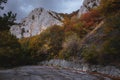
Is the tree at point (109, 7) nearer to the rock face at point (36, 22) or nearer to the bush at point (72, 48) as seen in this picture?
the bush at point (72, 48)

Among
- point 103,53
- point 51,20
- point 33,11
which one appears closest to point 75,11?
point 51,20

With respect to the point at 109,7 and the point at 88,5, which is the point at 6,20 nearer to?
the point at 109,7

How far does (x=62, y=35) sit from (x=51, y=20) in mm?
45420

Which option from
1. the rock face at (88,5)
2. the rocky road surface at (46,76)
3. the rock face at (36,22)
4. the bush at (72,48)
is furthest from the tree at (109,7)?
the rock face at (36,22)

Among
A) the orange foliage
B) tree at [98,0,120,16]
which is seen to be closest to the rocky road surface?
tree at [98,0,120,16]

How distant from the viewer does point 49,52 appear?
75.4 meters

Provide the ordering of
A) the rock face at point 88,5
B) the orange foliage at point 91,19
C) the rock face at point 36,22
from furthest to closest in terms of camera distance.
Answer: the rock face at point 36,22
the rock face at point 88,5
the orange foliage at point 91,19

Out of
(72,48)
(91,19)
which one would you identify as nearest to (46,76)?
(72,48)

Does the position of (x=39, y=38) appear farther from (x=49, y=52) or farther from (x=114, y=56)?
(x=114, y=56)

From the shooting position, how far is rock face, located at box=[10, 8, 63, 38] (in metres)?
123

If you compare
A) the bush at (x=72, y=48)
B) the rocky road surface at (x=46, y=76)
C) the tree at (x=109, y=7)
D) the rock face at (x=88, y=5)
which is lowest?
the rocky road surface at (x=46, y=76)

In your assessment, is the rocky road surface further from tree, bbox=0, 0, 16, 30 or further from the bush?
the bush

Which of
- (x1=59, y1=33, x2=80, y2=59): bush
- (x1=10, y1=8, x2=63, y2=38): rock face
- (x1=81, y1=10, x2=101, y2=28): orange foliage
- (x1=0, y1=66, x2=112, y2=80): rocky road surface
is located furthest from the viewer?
(x1=10, y1=8, x2=63, y2=38): rock face

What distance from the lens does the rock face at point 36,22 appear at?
122750 millimetres
